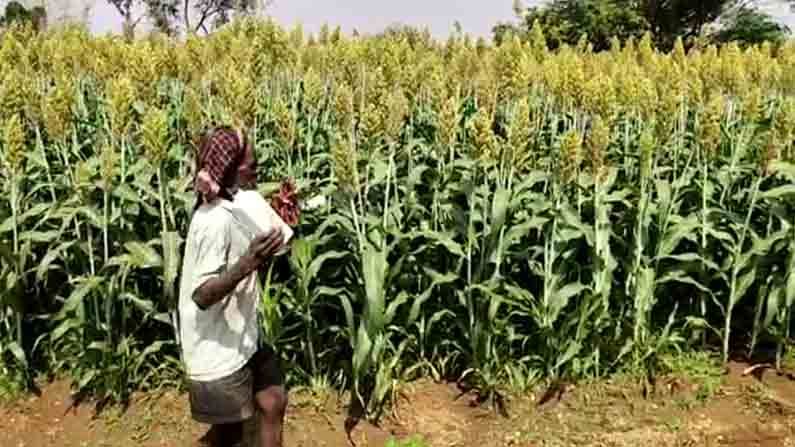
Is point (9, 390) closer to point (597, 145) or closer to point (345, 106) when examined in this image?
point (345, 106)

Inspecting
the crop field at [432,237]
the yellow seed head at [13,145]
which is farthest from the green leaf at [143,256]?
the yellow seed head at [13,145]

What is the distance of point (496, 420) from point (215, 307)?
1579 mm

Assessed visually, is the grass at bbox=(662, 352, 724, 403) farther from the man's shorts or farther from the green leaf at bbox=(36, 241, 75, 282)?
the green leaf at bbox=(36, 241, 75, 282)

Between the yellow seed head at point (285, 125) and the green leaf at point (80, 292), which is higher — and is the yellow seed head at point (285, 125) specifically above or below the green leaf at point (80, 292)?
above

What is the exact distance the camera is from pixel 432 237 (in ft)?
13.8

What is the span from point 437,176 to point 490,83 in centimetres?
67

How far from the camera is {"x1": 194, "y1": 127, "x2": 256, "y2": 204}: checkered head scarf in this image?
128 inches

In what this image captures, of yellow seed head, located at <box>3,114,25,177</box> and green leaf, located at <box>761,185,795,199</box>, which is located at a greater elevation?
yellow seed head, located at <box>3,114,25,177</box>

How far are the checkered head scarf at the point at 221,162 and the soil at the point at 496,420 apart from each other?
54.7 inches

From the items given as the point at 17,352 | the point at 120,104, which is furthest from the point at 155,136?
the point at 17,352

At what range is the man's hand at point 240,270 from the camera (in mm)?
3135

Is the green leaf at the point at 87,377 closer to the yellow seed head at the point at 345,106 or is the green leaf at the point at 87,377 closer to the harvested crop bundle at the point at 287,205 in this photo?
the harvested crop bundle at the point at 287,205

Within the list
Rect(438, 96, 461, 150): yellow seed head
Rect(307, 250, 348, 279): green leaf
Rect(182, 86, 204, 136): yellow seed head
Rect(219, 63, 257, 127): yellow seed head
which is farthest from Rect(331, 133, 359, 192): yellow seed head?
Rect(182, 86, 204, 136): yellow seed head

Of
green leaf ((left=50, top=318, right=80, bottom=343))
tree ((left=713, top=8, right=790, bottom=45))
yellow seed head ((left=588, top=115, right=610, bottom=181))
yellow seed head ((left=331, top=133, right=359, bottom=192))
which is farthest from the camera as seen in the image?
tree ((left=713, top=8, right=790, bottom=45))
